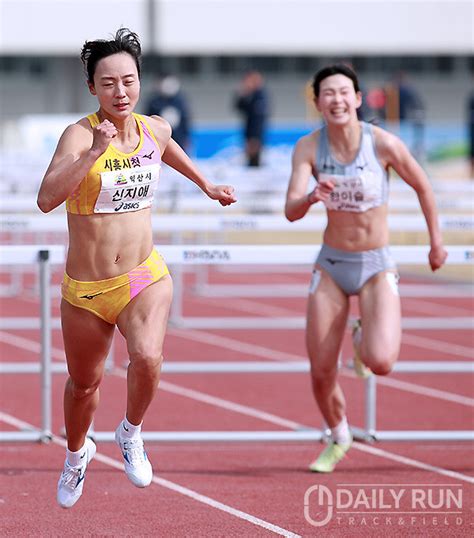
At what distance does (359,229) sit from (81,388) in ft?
5.88

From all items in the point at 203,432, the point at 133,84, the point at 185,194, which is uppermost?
the point at 133,84

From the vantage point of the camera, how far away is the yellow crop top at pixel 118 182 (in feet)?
17.6

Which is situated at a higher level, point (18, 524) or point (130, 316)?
point (130, 316)

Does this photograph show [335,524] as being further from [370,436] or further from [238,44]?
[238,44]

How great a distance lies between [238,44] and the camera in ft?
125

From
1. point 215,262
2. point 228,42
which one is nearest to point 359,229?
point 215,262

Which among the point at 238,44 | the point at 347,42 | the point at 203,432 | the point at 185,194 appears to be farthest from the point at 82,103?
the point at 203,432

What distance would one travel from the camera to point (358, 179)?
6688 mm

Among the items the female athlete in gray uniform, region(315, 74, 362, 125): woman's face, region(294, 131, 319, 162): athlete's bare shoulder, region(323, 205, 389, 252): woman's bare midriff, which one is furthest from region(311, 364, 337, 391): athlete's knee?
region(315, 74, 362, 125): woman's face

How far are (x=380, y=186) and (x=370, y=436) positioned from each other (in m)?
1.71

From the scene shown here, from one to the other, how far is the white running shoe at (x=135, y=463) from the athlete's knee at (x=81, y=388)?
24 cm

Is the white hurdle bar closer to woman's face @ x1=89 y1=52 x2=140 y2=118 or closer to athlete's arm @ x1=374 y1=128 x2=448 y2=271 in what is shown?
athlete's arm @ x1=374 y1=128 x2=448 y2=271

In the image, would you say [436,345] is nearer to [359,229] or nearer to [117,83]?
[359,229]

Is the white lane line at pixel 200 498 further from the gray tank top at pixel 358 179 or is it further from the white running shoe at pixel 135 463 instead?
the gray tank top at pixel 358 179
